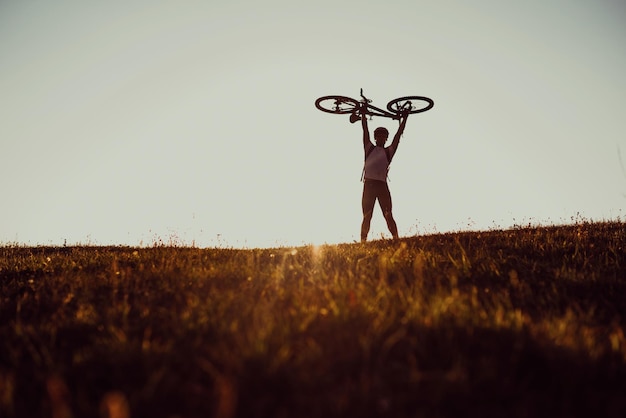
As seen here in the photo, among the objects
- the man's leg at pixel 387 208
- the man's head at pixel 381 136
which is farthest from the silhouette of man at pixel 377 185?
the man's head at pixel 381 136

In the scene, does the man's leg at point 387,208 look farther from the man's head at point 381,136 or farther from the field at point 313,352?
the field at point 313,352

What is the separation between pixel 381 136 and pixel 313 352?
8.73 meters

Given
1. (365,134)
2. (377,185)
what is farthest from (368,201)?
(365,134)

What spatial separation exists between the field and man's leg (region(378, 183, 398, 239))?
5.73 m

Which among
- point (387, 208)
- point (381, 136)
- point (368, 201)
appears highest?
point (381, 136)

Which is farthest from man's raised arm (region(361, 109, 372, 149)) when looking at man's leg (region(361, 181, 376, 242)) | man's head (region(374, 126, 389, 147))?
man's leg (region(361, 181, 376, 242))

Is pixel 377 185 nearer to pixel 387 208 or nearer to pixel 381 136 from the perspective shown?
pixel 387 208

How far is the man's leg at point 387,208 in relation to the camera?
9.79m

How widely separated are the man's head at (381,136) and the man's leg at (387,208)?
1.18m

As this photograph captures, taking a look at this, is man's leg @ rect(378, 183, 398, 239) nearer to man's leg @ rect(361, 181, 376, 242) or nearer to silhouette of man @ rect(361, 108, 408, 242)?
silhouette of man @ rect(361, 108, 408, 242)

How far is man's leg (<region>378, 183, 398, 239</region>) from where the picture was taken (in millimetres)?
9789

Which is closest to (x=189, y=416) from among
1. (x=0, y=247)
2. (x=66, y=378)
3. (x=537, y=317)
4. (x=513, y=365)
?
(x=66, y=378)

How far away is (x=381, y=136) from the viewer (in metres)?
10.4

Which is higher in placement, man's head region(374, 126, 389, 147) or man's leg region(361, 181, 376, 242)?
man's head region(374, 126, 389, 147)
